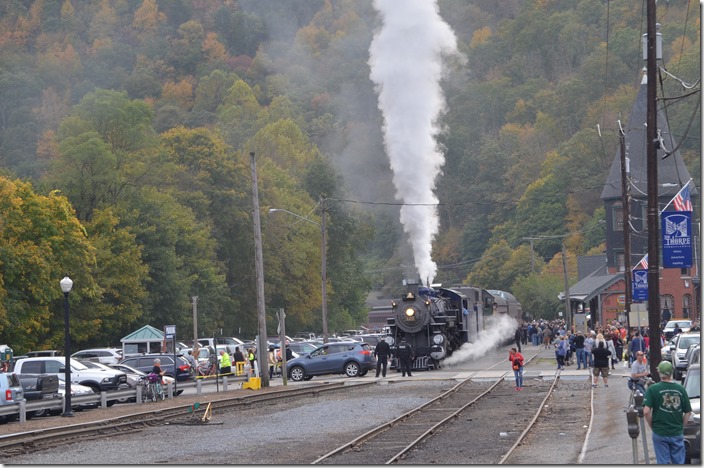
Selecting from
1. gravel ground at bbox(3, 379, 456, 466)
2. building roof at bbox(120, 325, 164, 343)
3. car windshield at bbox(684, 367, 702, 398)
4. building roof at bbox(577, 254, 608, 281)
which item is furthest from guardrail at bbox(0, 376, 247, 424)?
building roof at bbox(577, 254, 608, 281)

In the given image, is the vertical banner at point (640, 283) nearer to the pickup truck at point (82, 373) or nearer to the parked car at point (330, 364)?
the parked car at point (330, 364)

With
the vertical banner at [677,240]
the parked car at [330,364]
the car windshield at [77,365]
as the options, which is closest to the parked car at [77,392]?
the car windshield at [77,365]

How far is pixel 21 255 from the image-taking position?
178 feet

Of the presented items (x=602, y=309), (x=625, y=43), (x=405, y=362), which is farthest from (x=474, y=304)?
(x=625, y=43)

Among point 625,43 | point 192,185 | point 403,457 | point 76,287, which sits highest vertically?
point 625,43

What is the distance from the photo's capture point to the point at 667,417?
651 inches

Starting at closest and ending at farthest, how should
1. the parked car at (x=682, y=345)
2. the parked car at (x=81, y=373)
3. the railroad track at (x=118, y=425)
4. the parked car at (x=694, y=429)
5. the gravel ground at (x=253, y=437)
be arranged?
the parked car at (x=694, y=429) < the gravel ground at (x=253, y=437) < the railroad track at (x=118, y=425) < the parked car at (x=682, y=345) < the parked car at (x=81, y=373)

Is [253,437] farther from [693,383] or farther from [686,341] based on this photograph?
[686,341]

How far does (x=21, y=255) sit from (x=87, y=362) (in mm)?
12936

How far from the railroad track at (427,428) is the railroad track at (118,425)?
18.2 ft

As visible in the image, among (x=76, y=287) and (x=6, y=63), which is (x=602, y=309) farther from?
(x=6, y=63)

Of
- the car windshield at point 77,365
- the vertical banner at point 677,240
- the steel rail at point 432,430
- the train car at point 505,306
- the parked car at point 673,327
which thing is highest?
the vertical banner at point 677,240

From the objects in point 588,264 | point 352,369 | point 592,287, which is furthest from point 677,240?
point 588,264

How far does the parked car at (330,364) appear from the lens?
171ft
